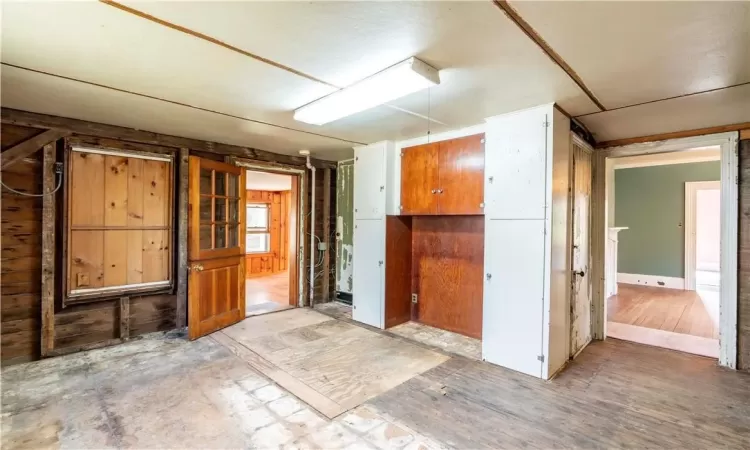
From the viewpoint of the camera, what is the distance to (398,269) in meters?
4.20

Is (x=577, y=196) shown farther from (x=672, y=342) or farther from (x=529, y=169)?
(x=672, y=342)

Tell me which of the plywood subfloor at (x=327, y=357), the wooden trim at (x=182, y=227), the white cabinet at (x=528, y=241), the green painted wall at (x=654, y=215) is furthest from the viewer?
the green painted wall at (x=654, y=215)

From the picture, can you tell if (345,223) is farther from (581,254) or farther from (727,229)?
(727,229)

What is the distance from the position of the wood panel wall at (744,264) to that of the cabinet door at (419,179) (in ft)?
8.86

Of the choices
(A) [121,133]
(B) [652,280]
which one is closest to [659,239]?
(B) [652,280]

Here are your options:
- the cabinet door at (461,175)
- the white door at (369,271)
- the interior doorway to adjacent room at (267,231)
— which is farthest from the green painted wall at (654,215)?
the interior doorway to adjacent room at (267,231)

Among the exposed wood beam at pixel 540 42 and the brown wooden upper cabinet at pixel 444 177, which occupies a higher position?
the exposed wood beam at pixel 540 42

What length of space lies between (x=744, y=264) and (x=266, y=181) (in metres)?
7.17

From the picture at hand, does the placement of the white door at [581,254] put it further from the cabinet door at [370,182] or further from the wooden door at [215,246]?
the wooden door at [215,246]

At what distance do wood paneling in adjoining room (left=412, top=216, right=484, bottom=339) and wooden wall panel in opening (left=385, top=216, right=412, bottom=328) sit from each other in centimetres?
11

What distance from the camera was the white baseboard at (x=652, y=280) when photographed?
20.7 ft

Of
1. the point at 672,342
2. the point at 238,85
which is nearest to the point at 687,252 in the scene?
the point at 672,342

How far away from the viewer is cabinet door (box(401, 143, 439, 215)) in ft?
12.1

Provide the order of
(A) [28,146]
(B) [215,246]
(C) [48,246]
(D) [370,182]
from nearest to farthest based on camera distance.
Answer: (A) [28,146]
(C) [48,246]
(B) [215,246]
(D) [370,182]
